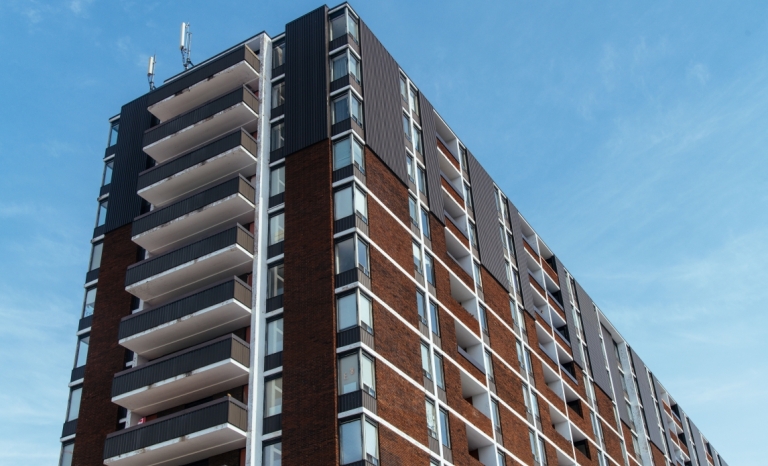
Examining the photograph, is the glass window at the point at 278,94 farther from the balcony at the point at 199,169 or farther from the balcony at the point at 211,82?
the balcony at the point at 199,169

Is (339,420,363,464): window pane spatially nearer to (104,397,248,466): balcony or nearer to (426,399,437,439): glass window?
(104,397,248,466): balcony

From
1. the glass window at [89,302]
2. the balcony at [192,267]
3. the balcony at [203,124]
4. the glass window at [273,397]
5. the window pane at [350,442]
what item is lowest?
the window pane at [350,442]

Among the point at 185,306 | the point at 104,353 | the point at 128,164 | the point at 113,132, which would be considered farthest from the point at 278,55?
the point at 104,353

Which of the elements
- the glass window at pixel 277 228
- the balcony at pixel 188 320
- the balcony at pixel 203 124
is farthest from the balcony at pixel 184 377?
the balcony at pixel 203 124

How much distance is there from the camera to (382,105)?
176ft

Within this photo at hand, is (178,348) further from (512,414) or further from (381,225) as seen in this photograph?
(512,414)

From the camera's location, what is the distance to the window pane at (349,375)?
40.3m

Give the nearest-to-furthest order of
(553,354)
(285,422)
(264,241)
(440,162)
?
(285,422) → (264,241) → (440,162) → (553,354)

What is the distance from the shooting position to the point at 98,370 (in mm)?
48750

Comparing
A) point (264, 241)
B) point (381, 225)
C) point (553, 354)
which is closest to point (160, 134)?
point (264, 241)

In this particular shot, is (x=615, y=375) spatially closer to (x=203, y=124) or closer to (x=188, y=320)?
(x=203, y=124)

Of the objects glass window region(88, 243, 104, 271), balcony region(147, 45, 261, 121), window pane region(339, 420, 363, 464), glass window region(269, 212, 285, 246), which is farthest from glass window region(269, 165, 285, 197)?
window pane region(339, 420, 363, 464)

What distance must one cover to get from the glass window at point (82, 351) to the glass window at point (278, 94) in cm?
1717

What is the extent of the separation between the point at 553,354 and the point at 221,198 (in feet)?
107
